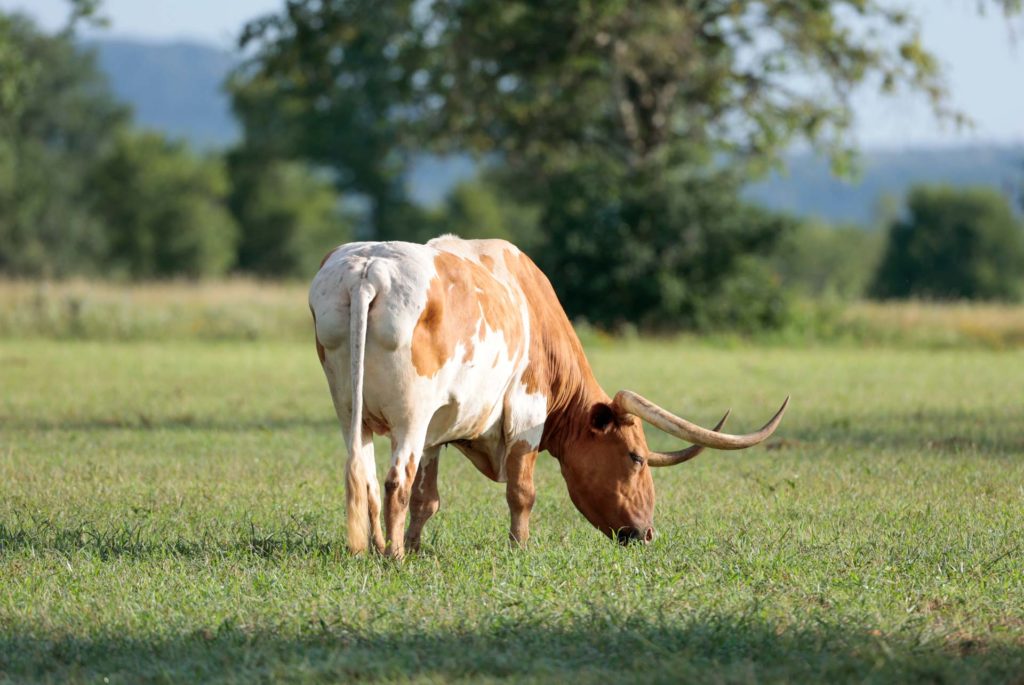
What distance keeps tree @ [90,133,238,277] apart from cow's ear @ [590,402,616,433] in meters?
59.2

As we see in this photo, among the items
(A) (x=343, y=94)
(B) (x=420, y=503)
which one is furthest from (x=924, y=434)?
(A) (x=343, y=94)

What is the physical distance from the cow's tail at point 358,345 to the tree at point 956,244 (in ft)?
176

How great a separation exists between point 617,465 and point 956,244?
58.2 m

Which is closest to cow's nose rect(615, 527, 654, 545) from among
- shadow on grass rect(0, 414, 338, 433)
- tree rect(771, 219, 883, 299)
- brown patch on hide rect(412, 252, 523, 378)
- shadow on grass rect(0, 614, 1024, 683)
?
brown patch on hide rect(412, 252, 523, 378)

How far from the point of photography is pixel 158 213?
6794cm

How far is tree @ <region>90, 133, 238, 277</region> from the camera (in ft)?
216

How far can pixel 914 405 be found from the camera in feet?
48.4

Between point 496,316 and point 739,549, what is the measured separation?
5.74 ft

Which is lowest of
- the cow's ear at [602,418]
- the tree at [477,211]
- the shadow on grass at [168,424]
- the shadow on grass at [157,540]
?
the tree at [477,211]

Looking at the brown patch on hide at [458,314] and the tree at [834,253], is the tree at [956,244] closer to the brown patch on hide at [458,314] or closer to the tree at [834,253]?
the tree at [834,253]

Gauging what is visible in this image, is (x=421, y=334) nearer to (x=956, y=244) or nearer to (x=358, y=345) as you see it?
(x=358, y=345)

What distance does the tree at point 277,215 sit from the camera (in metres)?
70.8

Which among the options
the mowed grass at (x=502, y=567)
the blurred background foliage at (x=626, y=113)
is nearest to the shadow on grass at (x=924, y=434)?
the mowed grass at (x=502, y=567)

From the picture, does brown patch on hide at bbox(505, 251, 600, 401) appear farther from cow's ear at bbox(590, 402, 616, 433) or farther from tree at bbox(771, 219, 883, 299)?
tree at bbox(771, 219, 883, 299)
